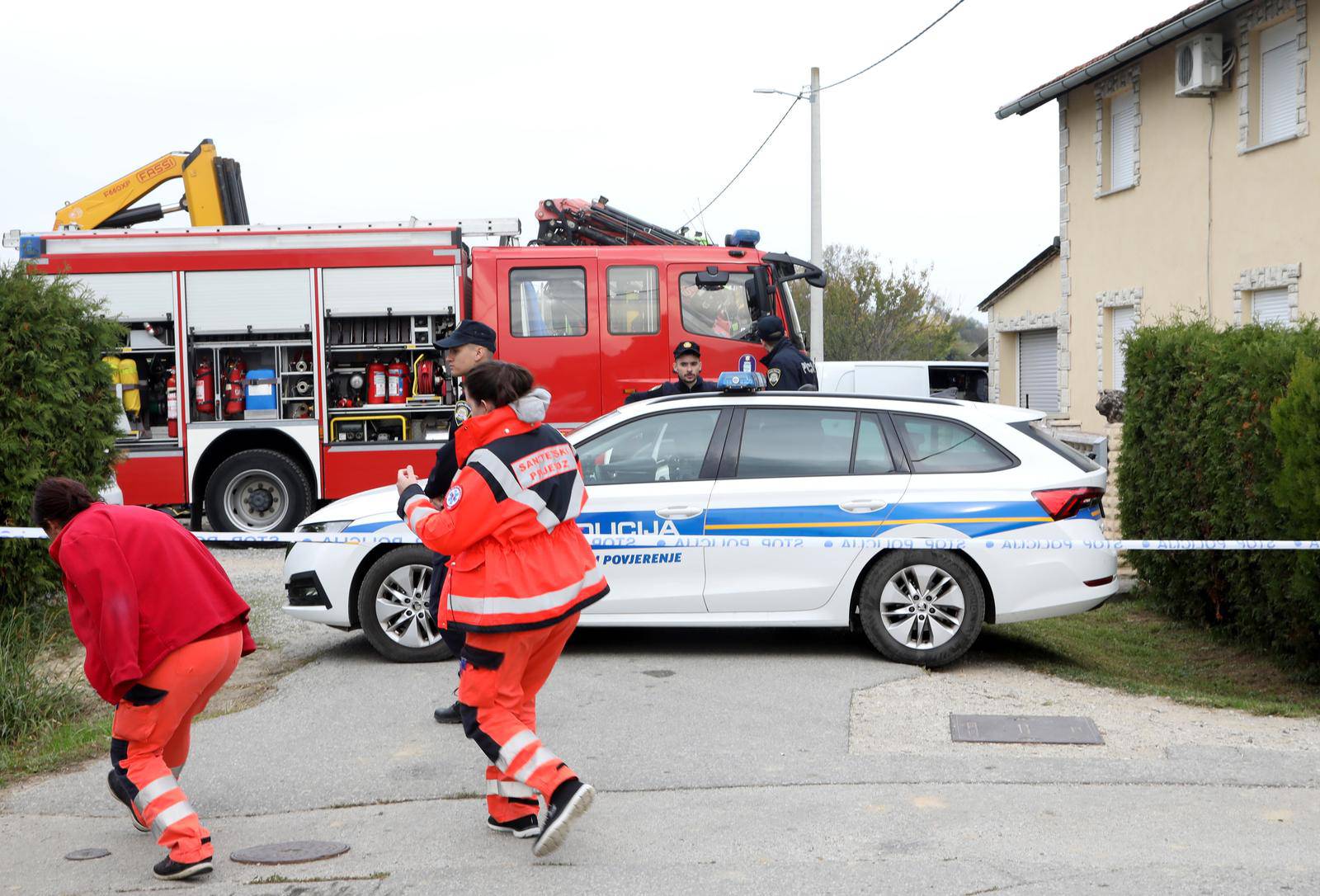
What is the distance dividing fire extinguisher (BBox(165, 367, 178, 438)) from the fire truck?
15mm

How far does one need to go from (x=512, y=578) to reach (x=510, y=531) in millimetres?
165

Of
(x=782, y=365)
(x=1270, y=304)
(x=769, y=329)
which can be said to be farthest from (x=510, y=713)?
(x=1270, y=304)

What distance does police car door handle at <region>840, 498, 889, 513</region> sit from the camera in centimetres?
736

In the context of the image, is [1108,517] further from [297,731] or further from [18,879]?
[18,879]

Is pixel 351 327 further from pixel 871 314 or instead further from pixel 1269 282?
pixel 871 314

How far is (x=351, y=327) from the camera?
12.6 m

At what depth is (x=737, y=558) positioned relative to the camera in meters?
7.36

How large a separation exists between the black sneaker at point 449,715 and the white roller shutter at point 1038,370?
744 inches

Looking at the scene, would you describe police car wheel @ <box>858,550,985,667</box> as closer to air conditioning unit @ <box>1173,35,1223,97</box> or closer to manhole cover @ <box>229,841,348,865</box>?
manhole cover @ <box>229,841,348,865</box>

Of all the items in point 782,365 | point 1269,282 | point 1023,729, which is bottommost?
point 1023,729

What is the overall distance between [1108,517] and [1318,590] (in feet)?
18.2

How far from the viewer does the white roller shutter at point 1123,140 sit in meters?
18.7

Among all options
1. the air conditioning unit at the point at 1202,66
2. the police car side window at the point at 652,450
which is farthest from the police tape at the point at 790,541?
the air conditioning unit at the point at 1202,66

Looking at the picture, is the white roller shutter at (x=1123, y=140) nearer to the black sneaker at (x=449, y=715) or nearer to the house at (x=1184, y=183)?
the house at (x=1184, y=183)
